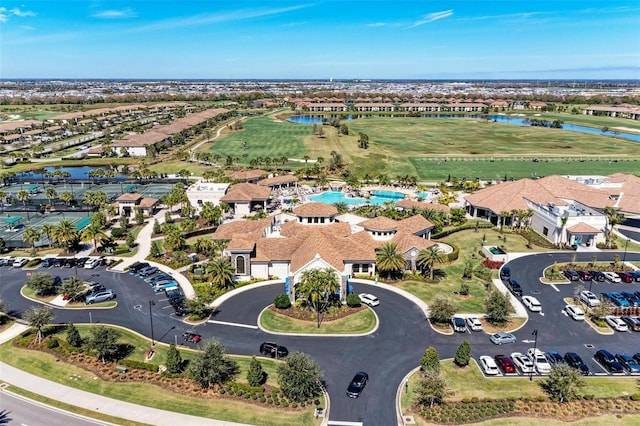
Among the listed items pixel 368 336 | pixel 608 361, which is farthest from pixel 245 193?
pixel 608 361

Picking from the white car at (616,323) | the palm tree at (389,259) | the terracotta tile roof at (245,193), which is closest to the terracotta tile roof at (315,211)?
the palm tree at (389,259)

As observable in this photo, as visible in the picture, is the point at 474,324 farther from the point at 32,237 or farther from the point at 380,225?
the point at 32,237

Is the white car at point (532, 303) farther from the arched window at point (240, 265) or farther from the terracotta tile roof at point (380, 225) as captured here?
the arched window at point (240, 265)

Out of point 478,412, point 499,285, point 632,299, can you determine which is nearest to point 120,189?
point 499,285

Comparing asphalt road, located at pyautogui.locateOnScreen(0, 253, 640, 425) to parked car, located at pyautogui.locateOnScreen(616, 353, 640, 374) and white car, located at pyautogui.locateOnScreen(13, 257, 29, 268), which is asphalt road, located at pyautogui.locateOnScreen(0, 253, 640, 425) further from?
white car, located at pyautogui.locateOnScreen(13, 257, 29, 268)

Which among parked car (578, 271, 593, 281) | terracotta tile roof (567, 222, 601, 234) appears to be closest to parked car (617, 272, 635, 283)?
parked car (578, 271, 593, 281)

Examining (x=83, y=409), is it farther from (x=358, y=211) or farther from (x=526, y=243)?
(x=526, y=243)
